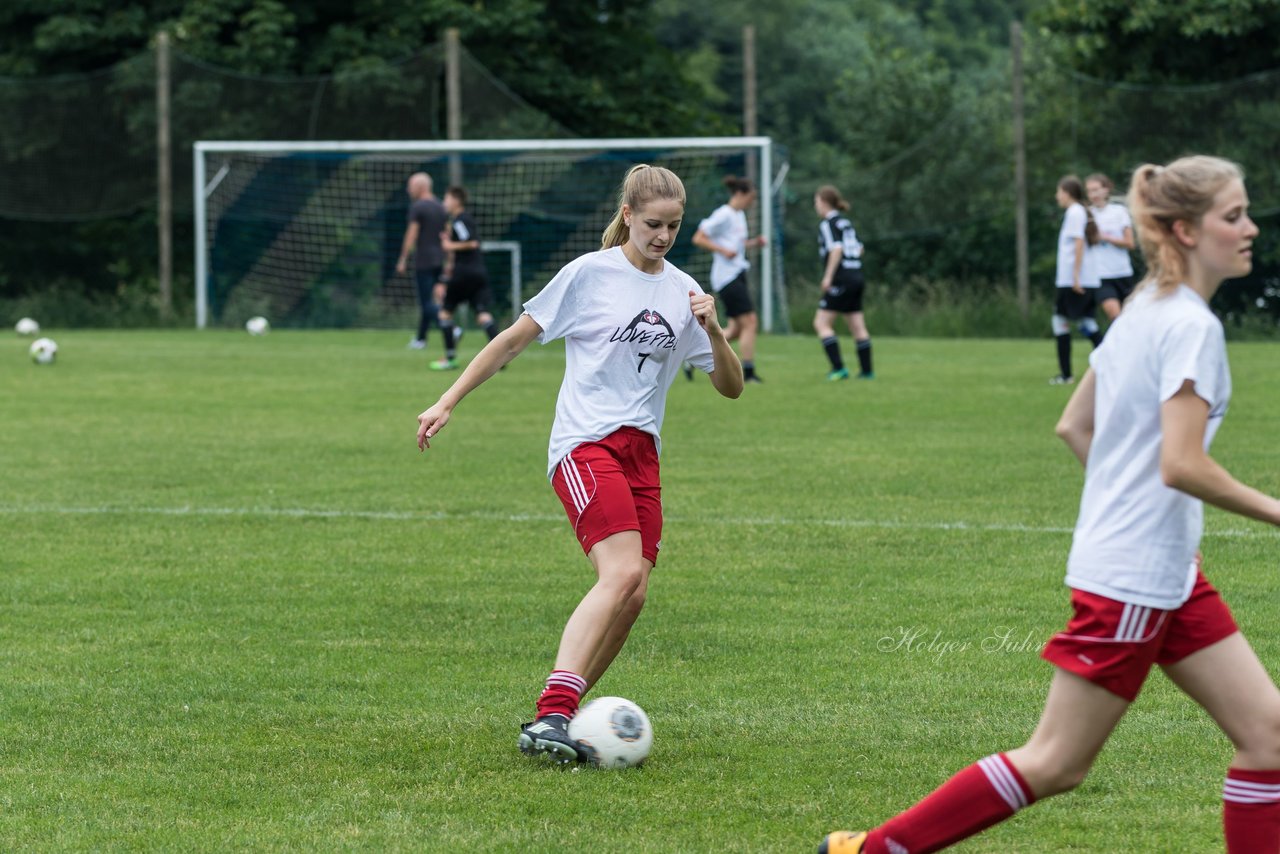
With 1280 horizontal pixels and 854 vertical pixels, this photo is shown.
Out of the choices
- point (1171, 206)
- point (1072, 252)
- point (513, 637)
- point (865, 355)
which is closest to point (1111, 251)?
point (1072, 252)

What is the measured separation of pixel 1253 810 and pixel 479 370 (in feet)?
8.00

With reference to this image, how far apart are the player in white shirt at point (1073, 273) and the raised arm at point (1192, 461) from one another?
13.1m

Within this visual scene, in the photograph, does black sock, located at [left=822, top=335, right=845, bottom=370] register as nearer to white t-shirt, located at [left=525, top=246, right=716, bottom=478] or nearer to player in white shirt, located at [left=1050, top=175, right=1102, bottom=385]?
player in white shirt, located at [left=1050, top=175, right=1102, bottom=385]

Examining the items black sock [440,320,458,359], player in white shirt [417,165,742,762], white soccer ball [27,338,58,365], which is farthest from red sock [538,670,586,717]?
white soccer ball [27,338,58,365]

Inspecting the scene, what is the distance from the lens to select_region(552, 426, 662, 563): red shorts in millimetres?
4965

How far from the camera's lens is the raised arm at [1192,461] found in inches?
127

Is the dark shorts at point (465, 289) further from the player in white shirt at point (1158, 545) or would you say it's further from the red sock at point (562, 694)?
the player in white shirt at point (1158, 545)

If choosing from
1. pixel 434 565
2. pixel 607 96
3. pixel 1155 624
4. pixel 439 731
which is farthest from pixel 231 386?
pixel 607 96

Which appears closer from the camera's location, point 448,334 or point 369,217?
point 448,334

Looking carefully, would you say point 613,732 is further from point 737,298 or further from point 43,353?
point 43,353

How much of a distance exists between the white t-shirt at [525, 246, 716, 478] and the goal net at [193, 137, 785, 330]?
2142 cm

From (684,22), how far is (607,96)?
3379 centimetres

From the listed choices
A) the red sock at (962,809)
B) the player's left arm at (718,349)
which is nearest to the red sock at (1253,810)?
the red sock at (962,809)

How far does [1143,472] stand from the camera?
132 inches
